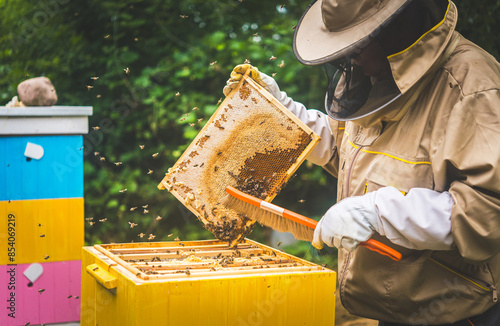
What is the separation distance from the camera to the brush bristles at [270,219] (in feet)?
7.41

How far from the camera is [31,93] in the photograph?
3652mm

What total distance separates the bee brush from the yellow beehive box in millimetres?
152

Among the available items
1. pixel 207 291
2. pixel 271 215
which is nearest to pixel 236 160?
pixel 271 215

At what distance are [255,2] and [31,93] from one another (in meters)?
2.69

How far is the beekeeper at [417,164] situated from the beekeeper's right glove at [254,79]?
0.53 metres

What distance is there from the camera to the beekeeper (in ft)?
5.52

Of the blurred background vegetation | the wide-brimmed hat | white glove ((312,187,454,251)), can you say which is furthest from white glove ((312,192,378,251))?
the blurred background vegetation

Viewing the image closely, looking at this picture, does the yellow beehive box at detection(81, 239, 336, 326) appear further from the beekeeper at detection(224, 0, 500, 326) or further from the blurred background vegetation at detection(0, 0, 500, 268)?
the blurred background vegetation at detection(0, 0, 500, 268)

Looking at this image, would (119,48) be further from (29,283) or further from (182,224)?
Result: (29,283)

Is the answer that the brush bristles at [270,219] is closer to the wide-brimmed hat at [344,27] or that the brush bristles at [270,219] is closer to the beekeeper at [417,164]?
the beekeeper at [417,164]

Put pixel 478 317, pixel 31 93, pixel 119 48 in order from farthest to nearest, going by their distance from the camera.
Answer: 1. pixel 119 48
2. pixel 31 93
3. pixel 478 317

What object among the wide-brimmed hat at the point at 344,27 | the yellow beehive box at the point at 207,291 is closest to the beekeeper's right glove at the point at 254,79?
the wide-brimmed hat at the point at 344,27

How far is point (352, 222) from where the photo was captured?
5.96 ft

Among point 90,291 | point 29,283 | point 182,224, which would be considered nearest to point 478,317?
point 90,291
